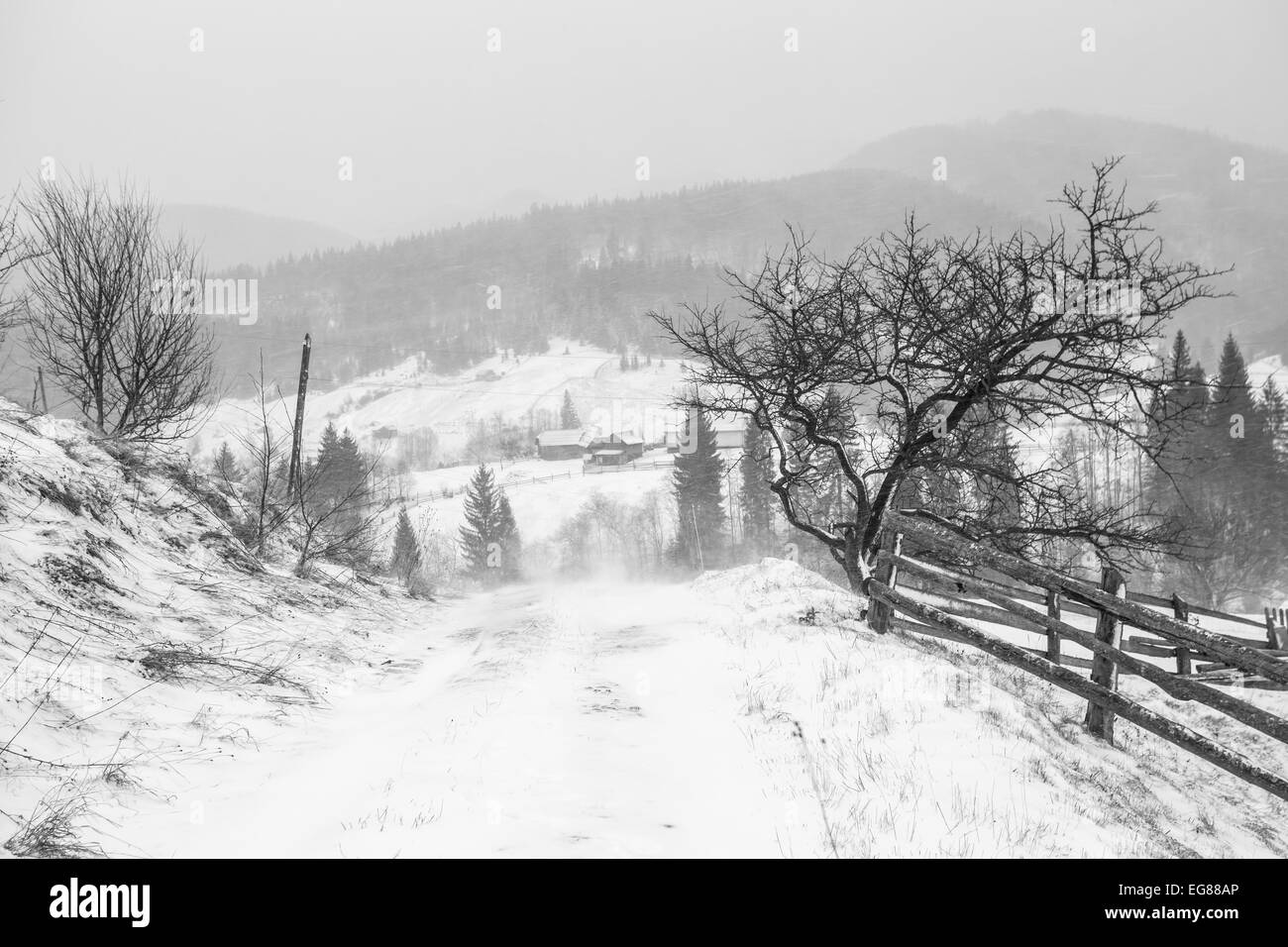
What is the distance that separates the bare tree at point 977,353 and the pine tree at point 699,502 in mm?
43254

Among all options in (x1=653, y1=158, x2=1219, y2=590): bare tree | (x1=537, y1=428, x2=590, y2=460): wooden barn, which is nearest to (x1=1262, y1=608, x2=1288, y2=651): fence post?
(x1=653, y1=158, x2=1219, y2=590): bare tree

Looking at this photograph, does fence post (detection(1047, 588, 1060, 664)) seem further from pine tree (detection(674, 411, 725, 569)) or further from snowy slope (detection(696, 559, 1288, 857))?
pine tree (detection(674, 411, 725, 569))

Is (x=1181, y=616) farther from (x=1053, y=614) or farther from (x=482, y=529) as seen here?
(x=482, y=529)

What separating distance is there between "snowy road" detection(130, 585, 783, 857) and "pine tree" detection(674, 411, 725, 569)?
4942 cm

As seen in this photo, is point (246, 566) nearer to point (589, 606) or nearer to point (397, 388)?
point (589, 606)

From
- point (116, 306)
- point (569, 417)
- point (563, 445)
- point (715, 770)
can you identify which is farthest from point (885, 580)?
point (569, 417)

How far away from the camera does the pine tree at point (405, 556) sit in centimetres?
2375

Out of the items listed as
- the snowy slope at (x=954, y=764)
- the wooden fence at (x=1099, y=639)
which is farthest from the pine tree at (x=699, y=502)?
the snowy slope at (x=954, y=764)

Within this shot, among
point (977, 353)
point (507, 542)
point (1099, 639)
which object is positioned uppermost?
point (977, 353)

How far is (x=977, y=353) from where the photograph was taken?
1016 centimetres

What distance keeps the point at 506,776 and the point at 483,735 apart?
1.03m

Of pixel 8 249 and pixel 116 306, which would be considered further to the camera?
pixel 116 306
